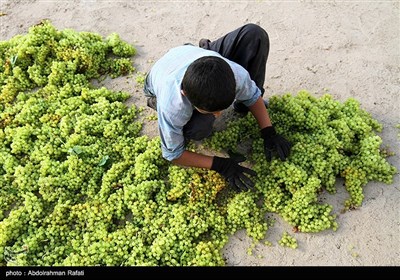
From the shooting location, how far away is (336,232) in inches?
135

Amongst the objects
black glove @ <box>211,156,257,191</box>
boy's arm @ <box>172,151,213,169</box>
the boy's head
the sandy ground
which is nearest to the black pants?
boy's arm @ <box>172,151,213,169</box>

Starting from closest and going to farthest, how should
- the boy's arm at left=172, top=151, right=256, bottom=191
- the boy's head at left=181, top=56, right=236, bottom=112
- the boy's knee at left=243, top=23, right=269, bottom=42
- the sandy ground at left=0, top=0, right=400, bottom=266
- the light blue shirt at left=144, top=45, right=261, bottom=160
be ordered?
1. the boy's head at left=181, top=56, right=236, bottom=112
2. the light blue shirt at left=144, top=45, right=261, bottom=160
3. the sandy ground at left=0, top=0, right=400, bottom=266
4. the boy's arm at left=172, top=151, right=256, bottom=191
5. the boy's knee at left=243, top=23, right=269, bottom=42

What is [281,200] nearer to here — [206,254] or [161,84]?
[206,254]

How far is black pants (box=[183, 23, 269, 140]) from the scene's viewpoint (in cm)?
350

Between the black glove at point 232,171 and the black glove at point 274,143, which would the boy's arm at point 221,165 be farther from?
the black glove at point 274,143

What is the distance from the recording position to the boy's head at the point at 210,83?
2.68 m

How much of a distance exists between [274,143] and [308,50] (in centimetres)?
178

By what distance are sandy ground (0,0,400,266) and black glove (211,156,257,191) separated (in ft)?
1.41

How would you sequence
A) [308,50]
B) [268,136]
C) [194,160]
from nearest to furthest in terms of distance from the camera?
[194,160], [268,136], [308,50]

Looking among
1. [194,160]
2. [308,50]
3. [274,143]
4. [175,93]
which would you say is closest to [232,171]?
[194,160]

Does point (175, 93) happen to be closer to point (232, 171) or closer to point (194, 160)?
point (194, 160)

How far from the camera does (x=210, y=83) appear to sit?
2.67 m

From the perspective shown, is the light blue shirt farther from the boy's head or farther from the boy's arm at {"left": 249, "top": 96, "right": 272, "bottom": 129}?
the boy's head

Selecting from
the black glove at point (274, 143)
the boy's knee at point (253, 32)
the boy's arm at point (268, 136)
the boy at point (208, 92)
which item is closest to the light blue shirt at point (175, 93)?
the boy at point (208, 92)
